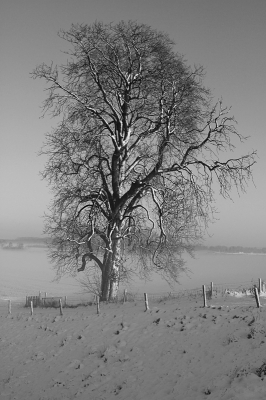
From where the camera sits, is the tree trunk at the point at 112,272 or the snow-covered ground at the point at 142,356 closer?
the snow-covered ground at the point at 142,356

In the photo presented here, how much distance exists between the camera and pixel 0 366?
1376cm

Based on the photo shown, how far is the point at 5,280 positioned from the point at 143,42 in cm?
5517

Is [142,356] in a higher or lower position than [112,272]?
lower

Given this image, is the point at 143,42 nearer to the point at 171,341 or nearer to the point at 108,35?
the point at 108,35

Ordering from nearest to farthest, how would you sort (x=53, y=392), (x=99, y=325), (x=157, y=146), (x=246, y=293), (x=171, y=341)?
(x=53, y=392)
(x=171, y=341)
(x=99, y=325)
(x=157, y=146)
(x=246, y=293)

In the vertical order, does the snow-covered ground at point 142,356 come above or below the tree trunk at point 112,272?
below

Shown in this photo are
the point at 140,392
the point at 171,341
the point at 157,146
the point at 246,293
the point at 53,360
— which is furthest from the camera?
the point at 246,293

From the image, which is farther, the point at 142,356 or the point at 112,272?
the point at 112,272

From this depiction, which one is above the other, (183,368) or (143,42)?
(143,42)

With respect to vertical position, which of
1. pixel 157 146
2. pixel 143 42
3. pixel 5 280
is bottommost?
pixel 5 280

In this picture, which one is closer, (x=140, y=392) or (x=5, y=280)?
(x=140, y=392)

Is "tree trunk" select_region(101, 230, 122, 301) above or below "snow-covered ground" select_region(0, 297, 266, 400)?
above

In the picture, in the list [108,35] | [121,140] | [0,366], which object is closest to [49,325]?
[0,366]

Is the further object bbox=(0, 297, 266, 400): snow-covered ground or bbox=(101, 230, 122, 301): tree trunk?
bbox=(101, 230, 122, 301): tree trunk
